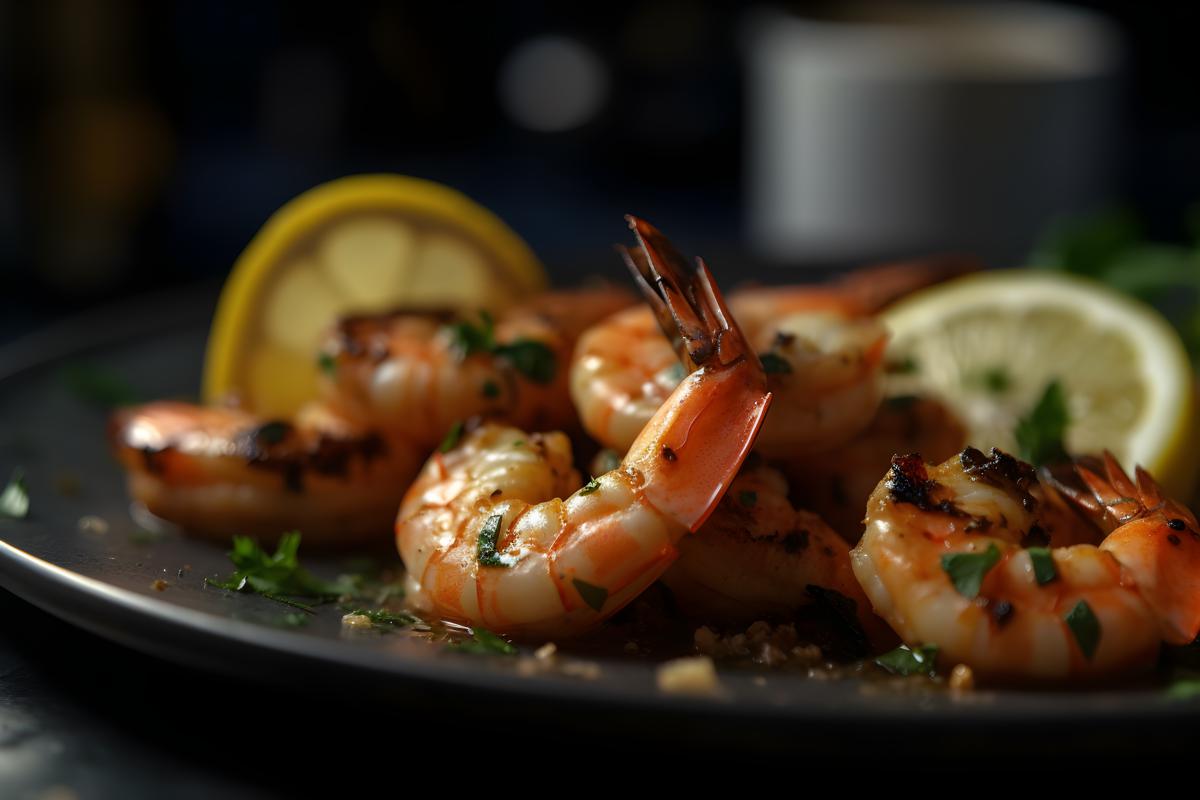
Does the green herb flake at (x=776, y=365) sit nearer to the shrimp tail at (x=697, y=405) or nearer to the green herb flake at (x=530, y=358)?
the shrimp tail at (x=697, y=405)

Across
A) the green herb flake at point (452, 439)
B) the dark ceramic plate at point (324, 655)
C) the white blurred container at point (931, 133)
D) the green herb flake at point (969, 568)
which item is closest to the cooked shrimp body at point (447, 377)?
the green herb flake at point (452, 439)

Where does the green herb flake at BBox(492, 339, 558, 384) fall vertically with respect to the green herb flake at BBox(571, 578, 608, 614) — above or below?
above

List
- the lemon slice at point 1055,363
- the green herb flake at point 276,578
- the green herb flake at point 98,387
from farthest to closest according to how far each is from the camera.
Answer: the green herb flake at point 98,387 < the lemon slice at point 1055,363 < the green herb flake at point 276,578

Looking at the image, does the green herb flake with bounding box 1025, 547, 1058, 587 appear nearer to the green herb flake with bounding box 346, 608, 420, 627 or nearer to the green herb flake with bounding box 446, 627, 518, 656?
the green herb flake with bounding box 446, 627, 518, 656

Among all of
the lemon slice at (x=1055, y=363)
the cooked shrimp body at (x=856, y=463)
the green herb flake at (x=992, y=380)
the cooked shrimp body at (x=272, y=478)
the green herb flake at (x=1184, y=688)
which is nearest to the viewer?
the green herb flake at (x=1184, y=688)

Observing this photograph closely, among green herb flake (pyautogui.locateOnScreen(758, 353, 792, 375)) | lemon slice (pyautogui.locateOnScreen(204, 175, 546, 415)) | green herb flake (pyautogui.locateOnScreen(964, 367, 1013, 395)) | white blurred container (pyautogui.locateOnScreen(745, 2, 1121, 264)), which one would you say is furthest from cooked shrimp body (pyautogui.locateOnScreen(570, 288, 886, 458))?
white blurred container (pyautogui.locateOnScreen(745, 2, 1121, 264))

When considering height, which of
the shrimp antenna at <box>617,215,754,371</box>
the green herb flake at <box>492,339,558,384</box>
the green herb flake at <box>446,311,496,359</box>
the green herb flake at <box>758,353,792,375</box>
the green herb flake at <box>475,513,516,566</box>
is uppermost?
the shrimp antenna at <box>617,215,754,371</box>

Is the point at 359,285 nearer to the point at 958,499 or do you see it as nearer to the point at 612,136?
the point at 958,499

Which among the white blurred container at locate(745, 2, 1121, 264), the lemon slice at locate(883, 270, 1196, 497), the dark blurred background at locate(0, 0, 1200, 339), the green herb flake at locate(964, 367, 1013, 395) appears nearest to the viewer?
the lemon slice at locate(883, 270, 1196, 497)
